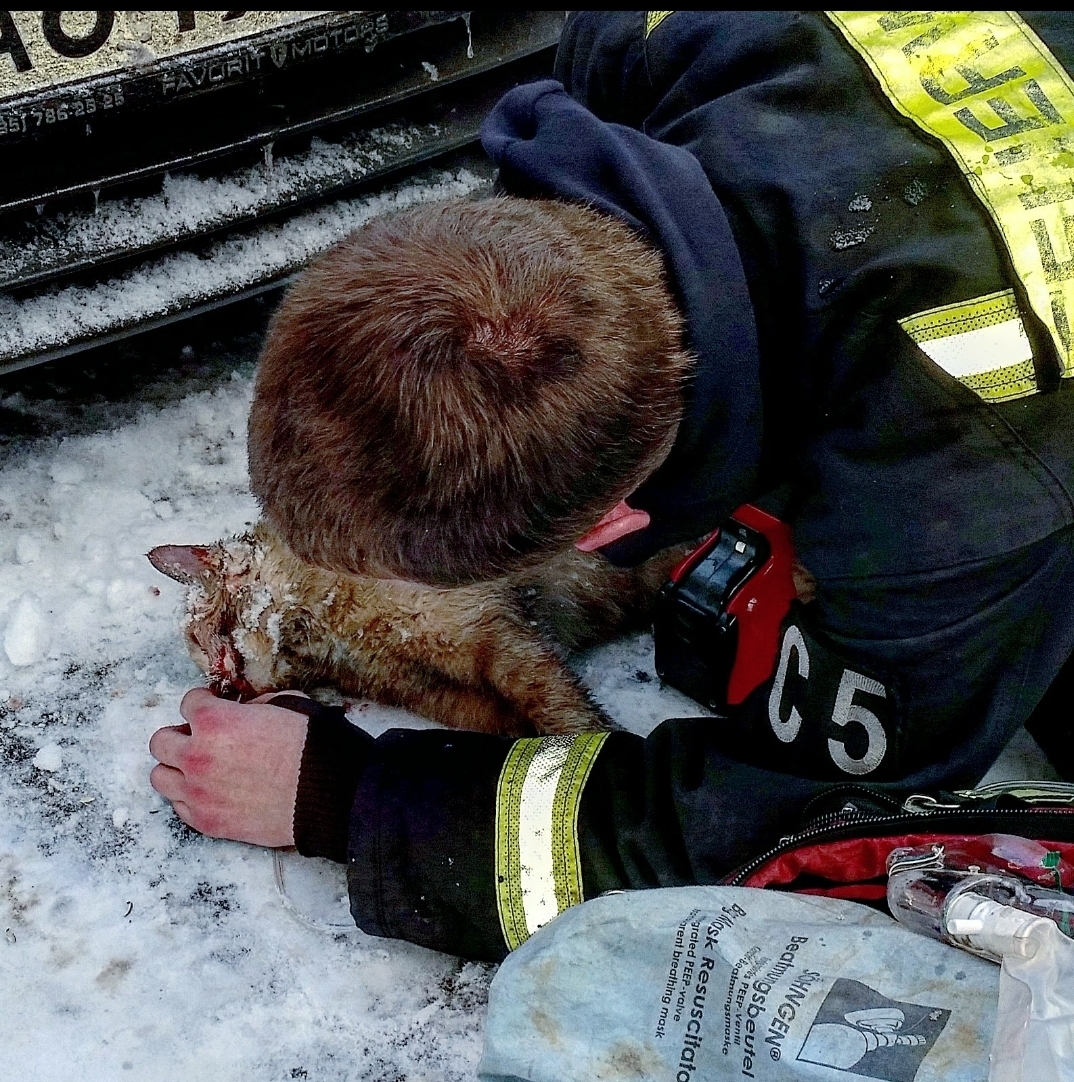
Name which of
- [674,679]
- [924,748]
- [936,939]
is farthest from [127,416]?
[936,939]

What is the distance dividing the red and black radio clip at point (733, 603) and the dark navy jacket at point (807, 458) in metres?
0.29

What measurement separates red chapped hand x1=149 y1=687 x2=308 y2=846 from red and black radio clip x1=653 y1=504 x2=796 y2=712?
2.58ft

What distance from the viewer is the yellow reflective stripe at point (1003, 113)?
148cm

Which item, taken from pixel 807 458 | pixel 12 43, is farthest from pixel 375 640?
pixel 12 43

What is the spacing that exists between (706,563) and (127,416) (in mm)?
1554

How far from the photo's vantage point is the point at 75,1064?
6.05ft

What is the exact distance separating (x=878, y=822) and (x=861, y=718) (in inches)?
6.8

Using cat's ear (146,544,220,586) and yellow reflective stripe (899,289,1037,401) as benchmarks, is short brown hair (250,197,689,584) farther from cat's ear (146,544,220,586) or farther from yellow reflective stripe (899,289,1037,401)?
cat's ear (146,544,220,586)

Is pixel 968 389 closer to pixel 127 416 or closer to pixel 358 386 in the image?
pixel 358 386

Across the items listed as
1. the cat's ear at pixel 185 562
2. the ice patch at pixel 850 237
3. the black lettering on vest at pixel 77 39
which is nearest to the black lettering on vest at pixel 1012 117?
the ice patch at pixel 850 237

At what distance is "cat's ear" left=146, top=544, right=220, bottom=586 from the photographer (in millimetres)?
2248

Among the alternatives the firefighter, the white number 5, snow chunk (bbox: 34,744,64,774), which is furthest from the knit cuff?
the white number 5

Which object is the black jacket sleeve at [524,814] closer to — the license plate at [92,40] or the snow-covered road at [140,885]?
the snow-covered road at [140,885]

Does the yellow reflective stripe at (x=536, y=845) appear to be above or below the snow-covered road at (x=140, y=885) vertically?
above
